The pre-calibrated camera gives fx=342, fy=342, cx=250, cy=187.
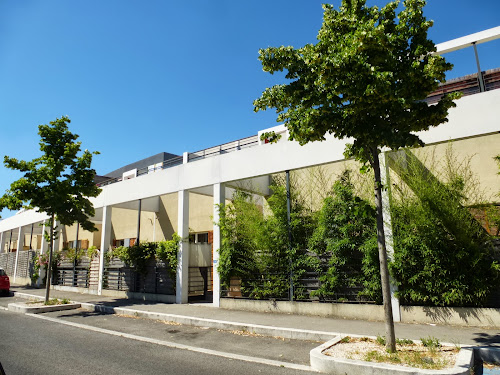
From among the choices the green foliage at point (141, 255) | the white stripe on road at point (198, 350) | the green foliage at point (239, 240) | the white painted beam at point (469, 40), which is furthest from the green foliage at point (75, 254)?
the white painted beam at point (469, 40)

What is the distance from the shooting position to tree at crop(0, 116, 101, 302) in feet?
43.1

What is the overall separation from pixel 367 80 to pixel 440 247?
15.7ft

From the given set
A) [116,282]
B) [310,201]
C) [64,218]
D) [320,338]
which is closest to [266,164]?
[310,201]

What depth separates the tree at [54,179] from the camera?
13141mm

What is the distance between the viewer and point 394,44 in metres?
5.76

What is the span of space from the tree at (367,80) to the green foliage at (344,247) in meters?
3.15

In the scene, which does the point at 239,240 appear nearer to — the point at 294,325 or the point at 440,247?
the point at 294,325

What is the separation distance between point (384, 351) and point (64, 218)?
42.1 ft

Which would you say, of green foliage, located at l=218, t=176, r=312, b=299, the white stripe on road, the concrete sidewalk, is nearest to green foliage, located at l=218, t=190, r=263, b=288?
green foliage, located at l=218, t=176, r=312, b=299

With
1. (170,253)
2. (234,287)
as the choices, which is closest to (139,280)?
(170,253)

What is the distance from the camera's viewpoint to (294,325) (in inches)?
329

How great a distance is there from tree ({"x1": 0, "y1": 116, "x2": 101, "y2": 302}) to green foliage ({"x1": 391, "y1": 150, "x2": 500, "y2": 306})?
1193 cm

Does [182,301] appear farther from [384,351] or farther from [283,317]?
[384,351]

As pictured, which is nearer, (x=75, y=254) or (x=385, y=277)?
(x=385, y=277)
